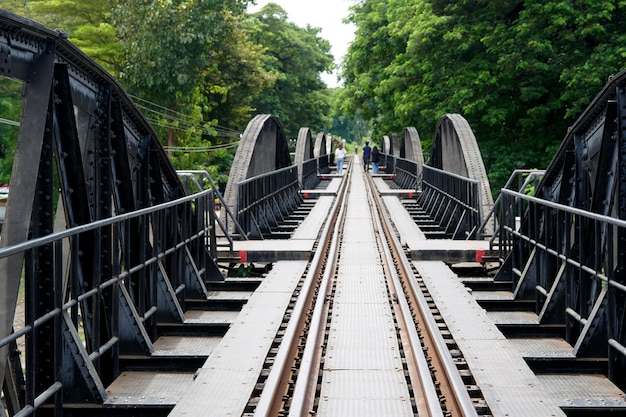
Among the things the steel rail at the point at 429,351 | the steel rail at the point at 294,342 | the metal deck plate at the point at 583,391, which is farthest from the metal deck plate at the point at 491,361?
the steel rail at the point at 294,342

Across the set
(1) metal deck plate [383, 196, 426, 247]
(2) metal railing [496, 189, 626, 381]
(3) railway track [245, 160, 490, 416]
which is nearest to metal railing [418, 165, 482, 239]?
(1) metal deck plate [383, 196, 426, 247]

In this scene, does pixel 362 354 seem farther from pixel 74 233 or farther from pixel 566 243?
pixel 74 233

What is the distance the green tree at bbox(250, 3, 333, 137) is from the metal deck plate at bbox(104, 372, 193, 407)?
65.6 meters

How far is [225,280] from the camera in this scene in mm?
11469

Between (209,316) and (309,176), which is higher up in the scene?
(309,176)

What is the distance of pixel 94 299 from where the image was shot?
643 centimetres

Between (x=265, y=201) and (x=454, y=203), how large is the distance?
160 inches

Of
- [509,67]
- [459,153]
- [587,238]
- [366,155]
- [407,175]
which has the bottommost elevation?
[407,175]

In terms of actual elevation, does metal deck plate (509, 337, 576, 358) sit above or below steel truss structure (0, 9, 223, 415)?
below

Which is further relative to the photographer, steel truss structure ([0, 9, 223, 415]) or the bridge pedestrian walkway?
the bridge pedestrian walkway

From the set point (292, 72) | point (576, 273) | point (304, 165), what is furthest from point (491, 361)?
point (292, 72)

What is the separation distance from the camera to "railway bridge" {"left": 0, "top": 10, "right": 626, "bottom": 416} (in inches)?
228

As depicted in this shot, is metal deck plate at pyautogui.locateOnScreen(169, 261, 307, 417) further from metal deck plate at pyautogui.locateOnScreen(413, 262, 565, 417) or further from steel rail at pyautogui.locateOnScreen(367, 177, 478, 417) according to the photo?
metal deck plate at pyautogui.locateOnScreen(413, 262, 565, 417)

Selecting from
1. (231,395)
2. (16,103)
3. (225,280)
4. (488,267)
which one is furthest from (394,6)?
(231,395)
